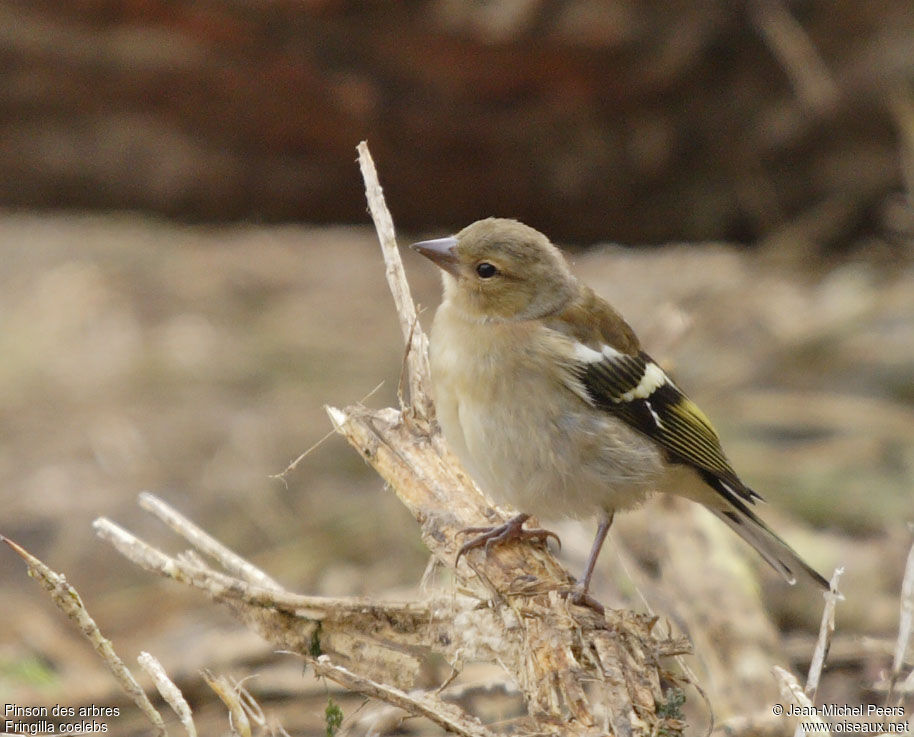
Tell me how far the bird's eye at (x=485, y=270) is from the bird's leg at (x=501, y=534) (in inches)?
31.1

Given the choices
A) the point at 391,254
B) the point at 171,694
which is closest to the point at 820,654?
the point at 171,694

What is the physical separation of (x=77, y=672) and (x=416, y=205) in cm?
350

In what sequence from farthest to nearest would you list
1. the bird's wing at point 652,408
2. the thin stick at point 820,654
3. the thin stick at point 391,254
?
the bird's wing at point 652,408, the thin stick at point 391,254, the thin stick at point 820,654

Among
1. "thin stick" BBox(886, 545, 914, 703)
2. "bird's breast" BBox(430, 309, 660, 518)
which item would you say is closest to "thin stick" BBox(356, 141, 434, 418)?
"bird's breast" BBox(430, 309, 660, 518)

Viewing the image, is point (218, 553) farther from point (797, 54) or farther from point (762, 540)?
point (797, 54)

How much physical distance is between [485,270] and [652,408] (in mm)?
720

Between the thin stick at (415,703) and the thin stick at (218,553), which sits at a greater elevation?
the thin stick at (218,553)

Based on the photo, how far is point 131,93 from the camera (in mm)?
6250

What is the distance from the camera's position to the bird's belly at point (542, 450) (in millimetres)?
3498

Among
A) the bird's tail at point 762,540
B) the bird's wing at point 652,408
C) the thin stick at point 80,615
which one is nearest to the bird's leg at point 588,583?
the bird's wing at point 652,408

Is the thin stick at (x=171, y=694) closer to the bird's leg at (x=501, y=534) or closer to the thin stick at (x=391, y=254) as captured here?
the bird's leg at (x=501, y=534)

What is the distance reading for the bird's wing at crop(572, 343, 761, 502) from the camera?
12.3ft

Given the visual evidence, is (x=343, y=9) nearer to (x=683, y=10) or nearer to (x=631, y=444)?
(x=683, y=10)

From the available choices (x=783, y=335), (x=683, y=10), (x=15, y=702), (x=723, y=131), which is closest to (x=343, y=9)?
(x=683, y=10)
